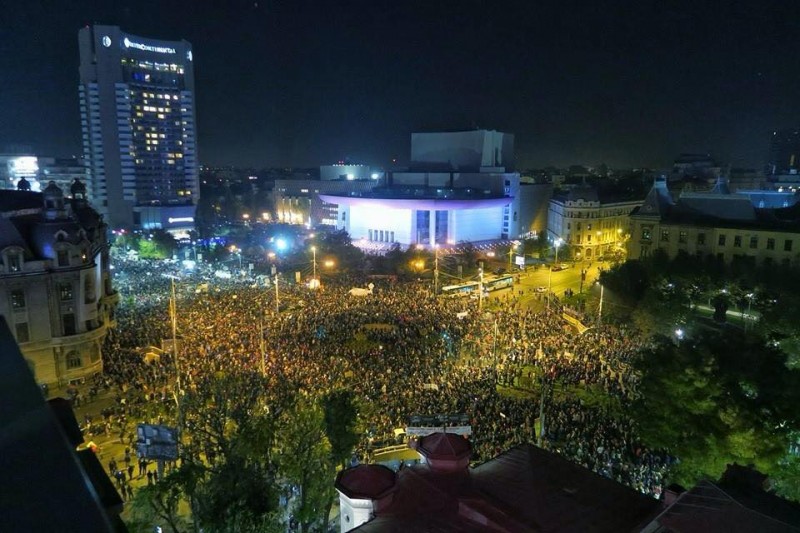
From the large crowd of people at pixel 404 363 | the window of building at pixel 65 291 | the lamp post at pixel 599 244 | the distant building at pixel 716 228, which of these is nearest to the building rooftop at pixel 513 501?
the large crowd of people at pixel 404 363

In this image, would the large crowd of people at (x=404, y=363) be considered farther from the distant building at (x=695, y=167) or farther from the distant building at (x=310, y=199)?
the distant building at (x=695, y=167)

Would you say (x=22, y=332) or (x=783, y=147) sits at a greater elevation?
(x=783, y=147)

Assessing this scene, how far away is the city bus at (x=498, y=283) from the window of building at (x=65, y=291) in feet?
103

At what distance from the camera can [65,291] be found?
91.4ft

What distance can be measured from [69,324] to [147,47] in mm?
87643

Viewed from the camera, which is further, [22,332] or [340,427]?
[22,332]

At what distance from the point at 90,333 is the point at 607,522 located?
27.2 metres

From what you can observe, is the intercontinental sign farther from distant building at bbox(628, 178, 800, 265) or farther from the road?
distant building at bbox(628, 178, 800, 265)

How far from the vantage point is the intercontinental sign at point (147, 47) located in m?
96.7

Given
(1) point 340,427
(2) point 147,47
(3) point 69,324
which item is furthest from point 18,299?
(2) point 147,47

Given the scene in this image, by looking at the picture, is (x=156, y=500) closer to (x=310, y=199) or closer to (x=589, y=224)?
(x=589, y=224)

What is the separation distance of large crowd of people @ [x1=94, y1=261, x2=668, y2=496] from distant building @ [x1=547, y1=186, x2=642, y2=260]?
38.1 m

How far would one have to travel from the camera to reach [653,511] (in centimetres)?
989

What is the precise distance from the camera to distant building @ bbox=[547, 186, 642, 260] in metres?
73.7
